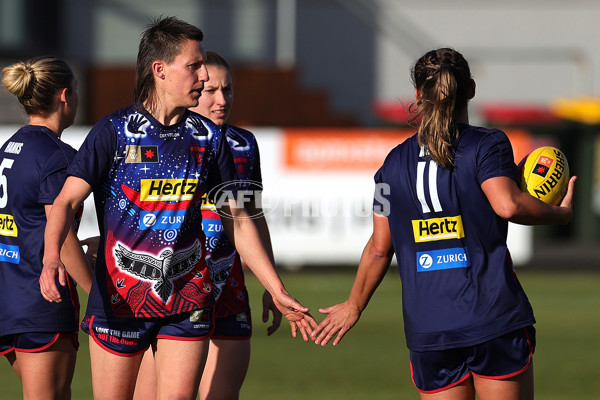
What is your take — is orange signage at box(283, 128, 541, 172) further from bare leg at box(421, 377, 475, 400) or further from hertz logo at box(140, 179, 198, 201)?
bare leg at box(421, 377, 475, 400)

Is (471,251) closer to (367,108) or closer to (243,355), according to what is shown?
(243,355)

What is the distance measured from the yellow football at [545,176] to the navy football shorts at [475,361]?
649 millimetres

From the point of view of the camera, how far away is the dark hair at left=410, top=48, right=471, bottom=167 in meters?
4.24

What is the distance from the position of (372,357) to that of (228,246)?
458 centimetres

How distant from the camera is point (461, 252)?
4219mm

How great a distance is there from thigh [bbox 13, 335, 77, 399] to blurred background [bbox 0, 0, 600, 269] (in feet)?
54.9

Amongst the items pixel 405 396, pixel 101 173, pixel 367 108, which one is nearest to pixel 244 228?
pixel 101 173

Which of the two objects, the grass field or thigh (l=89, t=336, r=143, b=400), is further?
the grass field

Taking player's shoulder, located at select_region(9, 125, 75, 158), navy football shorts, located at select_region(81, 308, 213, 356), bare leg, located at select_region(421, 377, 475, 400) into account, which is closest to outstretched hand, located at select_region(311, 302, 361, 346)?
navy football shorts, located at select_region(81, 308, 213, 356)

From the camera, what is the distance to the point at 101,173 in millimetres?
4293

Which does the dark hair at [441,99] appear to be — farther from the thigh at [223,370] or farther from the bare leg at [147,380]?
the bare leg at [147,380]

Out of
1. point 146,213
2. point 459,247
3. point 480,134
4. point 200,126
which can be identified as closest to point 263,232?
point 200,126

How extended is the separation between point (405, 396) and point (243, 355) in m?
2.82

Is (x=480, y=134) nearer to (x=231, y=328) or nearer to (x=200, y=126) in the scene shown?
(x=200, y=126)
